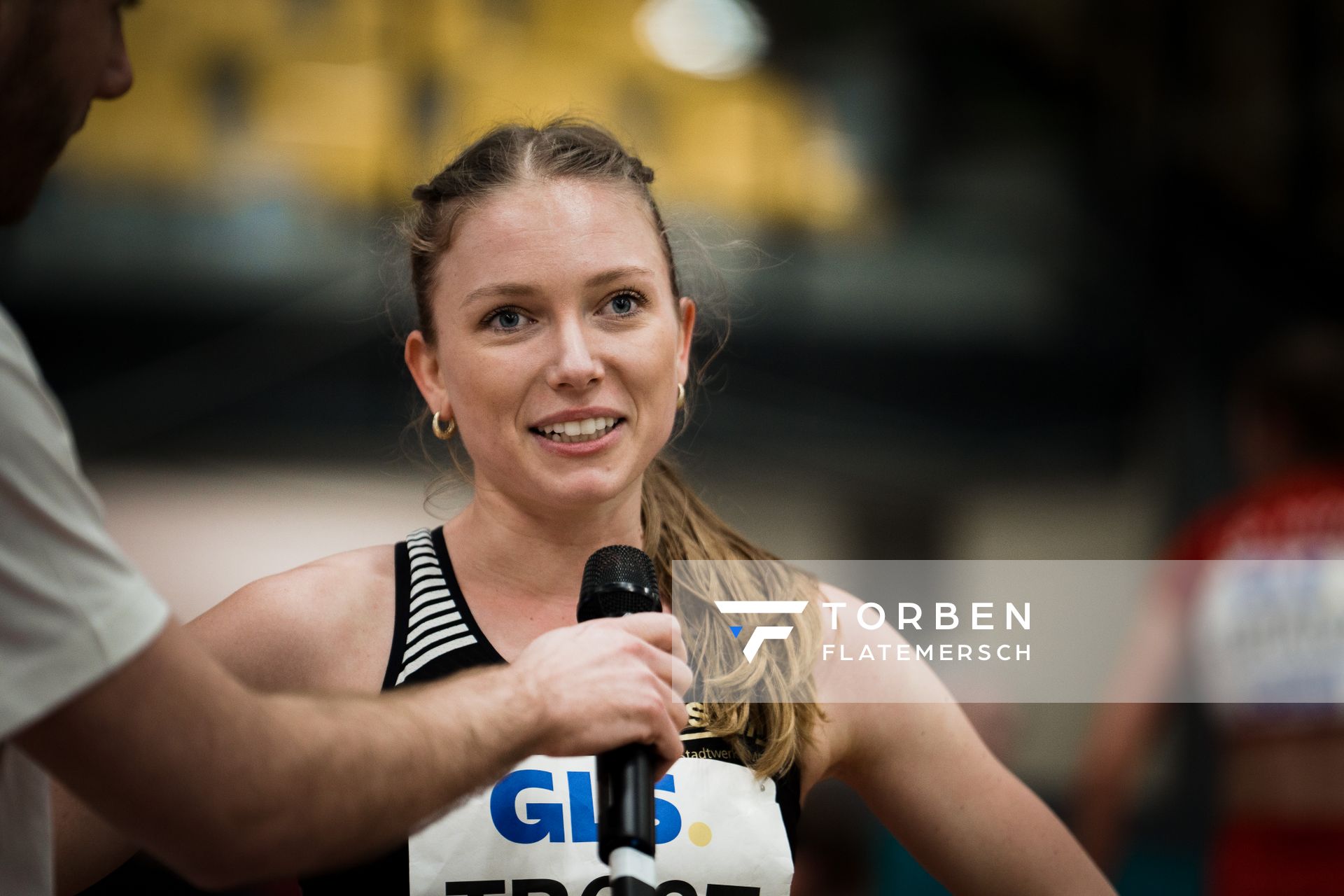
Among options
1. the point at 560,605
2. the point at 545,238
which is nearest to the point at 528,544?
the point at 560,605

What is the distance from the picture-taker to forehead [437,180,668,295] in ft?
4.03

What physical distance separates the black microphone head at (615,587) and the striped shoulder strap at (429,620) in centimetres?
21

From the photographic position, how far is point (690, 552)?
54.0 inches

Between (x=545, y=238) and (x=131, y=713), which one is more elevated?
(x=545, y=238)

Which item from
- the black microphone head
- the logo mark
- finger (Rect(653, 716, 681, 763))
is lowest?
finger (Rect(653, 716, 681, 763))

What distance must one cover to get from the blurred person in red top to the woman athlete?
914 mm

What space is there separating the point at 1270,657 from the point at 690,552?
123cm

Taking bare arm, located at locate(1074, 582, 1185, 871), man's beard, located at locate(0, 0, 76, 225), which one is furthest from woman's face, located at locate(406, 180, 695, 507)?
bare arm, located at locate(1074, 582, 1185, 871)

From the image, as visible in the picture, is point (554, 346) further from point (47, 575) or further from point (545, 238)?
point (47, 575)

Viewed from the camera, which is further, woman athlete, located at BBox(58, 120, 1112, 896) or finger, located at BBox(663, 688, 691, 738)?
woman athlete, located at BBox(58, 120, 1112, 896)

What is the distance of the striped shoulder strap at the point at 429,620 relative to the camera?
3.93ft

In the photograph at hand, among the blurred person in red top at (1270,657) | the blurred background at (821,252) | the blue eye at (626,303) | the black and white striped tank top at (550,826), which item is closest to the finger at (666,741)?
the black and white striped tank top at (550,826)

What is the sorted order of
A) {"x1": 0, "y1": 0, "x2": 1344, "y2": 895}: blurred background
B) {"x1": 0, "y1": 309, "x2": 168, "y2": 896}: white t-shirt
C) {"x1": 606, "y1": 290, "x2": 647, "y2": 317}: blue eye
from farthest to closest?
{"x1": 0, "y1": 0, "x2": 1344, "y2": 895}: blurred background < {"x1": 606, "y1": 290, "x2": 647, "y2": 317}: blue eye < {"x1": 0, "y1": 309, "x2": 168, "y2": 896}: white t-shirt

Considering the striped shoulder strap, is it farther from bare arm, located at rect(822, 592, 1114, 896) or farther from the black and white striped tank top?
bare arm, located at rect(822, 592, 1114, 896)
